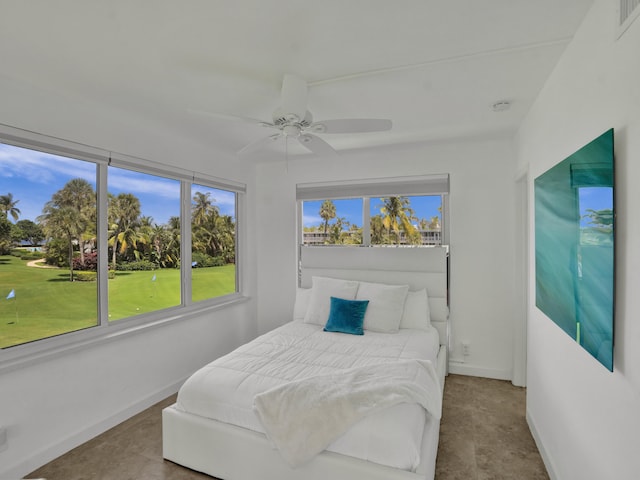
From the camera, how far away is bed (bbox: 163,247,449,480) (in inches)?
67.9

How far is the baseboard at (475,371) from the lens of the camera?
3447 millimetres

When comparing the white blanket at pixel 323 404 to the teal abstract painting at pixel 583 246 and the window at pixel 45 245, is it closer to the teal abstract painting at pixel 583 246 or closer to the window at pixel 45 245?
the teal abstract painting at pixel 583 246

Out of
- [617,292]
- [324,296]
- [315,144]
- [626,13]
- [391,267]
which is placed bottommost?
[324,296]

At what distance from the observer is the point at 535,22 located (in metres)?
1.58

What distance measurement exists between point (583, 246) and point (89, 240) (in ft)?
10.3

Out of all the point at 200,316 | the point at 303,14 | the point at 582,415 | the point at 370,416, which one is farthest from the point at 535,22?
the point at 200,316

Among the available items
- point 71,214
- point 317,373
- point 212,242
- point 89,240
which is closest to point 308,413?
point 317,373

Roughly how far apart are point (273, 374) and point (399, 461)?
2.97ft

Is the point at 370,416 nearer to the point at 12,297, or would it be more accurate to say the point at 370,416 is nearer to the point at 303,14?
the point at 303,14

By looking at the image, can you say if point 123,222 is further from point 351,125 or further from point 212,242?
point 351,125

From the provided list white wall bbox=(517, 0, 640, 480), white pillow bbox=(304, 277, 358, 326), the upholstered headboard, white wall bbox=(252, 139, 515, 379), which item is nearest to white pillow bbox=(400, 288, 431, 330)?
the upholstered headboard

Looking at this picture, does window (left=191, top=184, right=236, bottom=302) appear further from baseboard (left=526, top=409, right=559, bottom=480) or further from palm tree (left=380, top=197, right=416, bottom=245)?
baseboard (left=526, top=409, right=559, bottom=480)

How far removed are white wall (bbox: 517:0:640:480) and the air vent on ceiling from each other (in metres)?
0.03

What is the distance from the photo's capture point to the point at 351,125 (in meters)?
2.10
